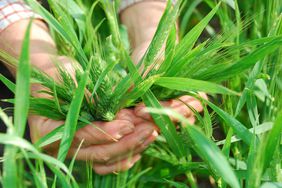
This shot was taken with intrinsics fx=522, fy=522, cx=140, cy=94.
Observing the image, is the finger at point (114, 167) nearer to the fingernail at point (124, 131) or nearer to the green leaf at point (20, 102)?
the fingernail at point (124, 131)

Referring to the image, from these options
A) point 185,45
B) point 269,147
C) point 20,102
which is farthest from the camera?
point 185,45

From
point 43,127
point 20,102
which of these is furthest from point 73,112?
point 43,127

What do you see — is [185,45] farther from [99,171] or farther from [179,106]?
[99,171]

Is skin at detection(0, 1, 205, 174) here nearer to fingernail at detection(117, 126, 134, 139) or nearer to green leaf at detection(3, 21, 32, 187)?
fingernail at detection(117, 126, 134, 139)

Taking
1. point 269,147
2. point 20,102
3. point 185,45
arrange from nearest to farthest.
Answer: point 20,102
point 269,147
point 185,45

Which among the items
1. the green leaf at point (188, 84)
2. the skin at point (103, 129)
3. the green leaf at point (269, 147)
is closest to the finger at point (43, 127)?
the skin at point (103, 129)

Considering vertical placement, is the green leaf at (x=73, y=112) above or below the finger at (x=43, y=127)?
above
